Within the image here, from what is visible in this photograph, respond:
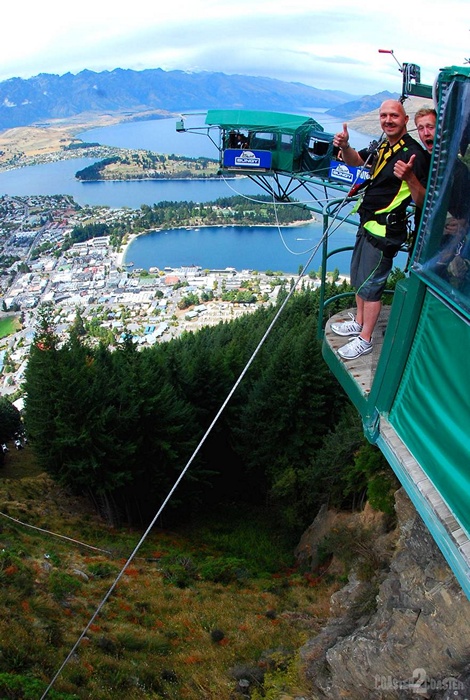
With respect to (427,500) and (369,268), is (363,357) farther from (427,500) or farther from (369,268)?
(427,500)

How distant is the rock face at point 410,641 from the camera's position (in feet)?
11.5

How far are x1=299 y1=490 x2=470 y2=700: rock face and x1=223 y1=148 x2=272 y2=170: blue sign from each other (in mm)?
11366

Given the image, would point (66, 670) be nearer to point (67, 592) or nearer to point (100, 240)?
point (67, 592)

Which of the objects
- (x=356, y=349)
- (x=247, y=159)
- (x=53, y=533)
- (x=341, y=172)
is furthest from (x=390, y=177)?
(x=247, y=159)

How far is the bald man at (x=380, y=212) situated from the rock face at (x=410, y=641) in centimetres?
195

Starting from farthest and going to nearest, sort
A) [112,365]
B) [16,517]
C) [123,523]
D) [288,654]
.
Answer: [112,365] → [123,523] → [16,517] → [288,654]

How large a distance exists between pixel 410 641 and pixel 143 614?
188 inches

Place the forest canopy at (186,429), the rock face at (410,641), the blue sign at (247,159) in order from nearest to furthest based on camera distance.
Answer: the rock face at (410,641) → the forest canopy at (186,429) → the blue sign at (247,159)

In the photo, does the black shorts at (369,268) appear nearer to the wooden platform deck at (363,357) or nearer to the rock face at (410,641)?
the wooden platform deck at (363,357)

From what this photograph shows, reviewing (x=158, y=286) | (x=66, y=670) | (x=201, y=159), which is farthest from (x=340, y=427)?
(x=201, y=159)

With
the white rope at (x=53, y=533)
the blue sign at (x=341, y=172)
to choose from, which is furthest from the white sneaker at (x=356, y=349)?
the blue sign at (x=341, y=172)

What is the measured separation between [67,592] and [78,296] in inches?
2991

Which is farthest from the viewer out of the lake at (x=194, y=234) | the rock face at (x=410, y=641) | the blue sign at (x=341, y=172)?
the lake at (x=194, y=234)

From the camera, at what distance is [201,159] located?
164 m
